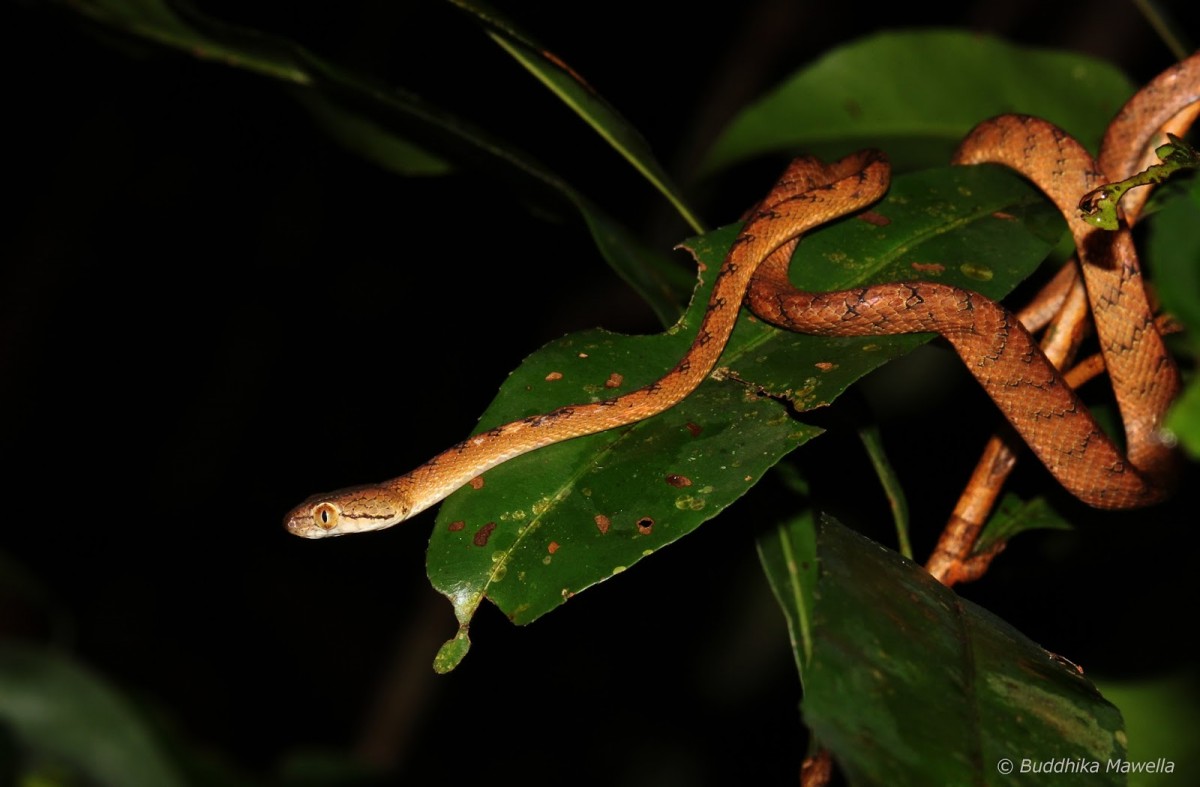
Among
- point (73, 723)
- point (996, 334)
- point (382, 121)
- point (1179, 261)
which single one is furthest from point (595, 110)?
point (73, 723)

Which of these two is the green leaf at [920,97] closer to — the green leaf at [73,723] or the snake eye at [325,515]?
the snake eye at [325,515]

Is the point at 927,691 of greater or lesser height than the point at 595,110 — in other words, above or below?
below

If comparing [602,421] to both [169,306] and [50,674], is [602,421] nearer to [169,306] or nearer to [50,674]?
[50,674]

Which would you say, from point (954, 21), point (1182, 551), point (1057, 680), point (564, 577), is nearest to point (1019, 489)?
point (1182, 551)

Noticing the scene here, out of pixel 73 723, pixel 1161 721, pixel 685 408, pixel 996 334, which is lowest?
pixel 1161 721

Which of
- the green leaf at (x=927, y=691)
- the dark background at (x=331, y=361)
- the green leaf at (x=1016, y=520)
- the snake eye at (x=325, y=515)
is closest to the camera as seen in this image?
the green leaf at (x=927, y=691)

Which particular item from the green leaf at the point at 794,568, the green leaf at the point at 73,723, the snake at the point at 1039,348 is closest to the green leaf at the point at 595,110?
the snake at the point at 1039,348

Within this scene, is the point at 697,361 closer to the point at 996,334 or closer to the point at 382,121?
the point at 996,334
